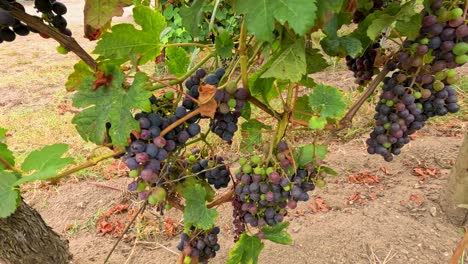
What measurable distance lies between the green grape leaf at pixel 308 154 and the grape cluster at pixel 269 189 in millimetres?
23

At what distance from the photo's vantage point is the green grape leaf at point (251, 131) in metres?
1.18

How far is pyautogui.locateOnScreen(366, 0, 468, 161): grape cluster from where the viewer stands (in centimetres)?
90

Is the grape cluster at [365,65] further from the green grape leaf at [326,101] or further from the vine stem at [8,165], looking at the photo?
the vine stem at [8,165]

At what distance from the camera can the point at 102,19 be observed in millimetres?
878

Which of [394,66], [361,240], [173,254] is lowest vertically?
[173,254]

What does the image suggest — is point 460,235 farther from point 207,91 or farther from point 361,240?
point 207,91

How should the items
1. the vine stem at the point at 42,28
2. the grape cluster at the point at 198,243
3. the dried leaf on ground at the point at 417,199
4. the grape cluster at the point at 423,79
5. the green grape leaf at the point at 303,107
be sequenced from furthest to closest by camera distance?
the dried leaf on ground at the point at 417,199 < the grape cluster at the point at 198,243 < the green grape leaf at the point at 303,107 < the grape cluster at the point at 423,79 < the vine stem at the point at 42,28

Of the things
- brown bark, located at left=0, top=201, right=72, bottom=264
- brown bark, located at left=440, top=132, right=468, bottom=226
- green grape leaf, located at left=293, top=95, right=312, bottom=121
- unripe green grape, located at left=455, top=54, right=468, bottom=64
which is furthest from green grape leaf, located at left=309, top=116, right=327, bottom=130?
brown bark, located at left=440, top=132, right=468, bottom=226

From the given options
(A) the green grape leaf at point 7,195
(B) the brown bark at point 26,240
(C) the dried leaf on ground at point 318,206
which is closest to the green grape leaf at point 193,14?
(A) the green grape leaf at point 7,195

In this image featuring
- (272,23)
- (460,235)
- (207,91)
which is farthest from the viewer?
(460,235)

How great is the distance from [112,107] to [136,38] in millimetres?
193

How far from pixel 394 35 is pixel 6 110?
4.42m

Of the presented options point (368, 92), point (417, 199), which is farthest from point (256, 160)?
point (417, 199)

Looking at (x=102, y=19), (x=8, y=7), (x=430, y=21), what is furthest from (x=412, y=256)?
(x=8, y=7)
